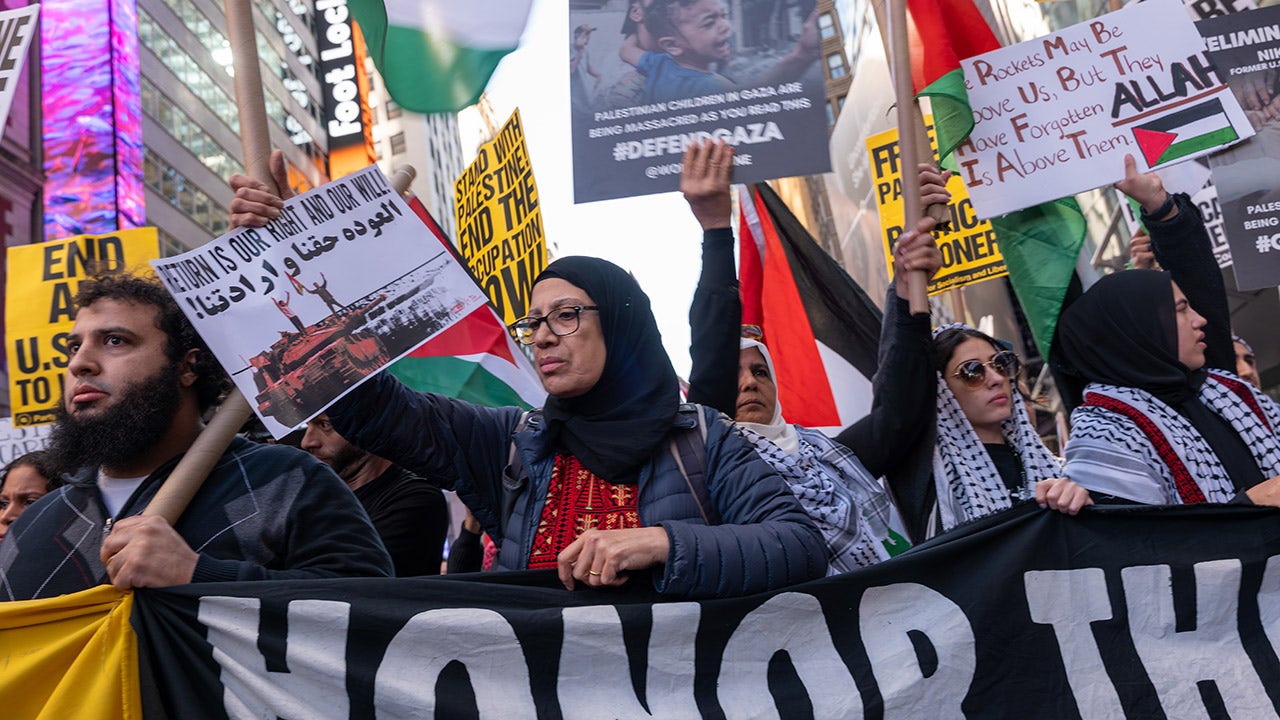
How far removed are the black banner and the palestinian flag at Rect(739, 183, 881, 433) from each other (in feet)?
7.97

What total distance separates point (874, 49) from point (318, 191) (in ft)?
37.2

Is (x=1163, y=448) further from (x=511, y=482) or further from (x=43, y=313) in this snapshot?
(x=43, y=313)

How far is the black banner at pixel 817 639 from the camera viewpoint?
2248 mm

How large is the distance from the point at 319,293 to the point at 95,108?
2801cm

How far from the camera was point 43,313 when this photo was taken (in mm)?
Result: 5527

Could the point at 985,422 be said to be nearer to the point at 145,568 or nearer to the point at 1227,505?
the point at 1227,505

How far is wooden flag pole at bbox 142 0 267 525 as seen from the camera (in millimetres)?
2330

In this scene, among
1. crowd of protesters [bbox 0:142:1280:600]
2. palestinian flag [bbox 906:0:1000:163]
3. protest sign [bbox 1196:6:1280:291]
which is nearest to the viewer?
crowd of protesters [bbox 0:142:1280:600]

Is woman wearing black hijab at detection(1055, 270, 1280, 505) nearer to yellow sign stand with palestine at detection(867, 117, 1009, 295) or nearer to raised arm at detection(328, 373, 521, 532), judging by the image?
raised arm at detection(328, 373, 521, 532)

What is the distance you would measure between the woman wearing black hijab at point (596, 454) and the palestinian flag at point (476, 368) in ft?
7.85

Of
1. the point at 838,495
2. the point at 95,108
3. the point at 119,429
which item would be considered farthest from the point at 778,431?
the point at 95,108

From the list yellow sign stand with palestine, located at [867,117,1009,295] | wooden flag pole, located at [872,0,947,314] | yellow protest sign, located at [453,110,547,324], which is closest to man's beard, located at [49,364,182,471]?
wooden flag pole, located at [872,0,947,314]

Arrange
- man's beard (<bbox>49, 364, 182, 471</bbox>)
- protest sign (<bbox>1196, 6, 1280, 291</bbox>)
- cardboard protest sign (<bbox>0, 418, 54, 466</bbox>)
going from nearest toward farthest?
1. man's beard (<bbox>49, 364, 182, 471</bbox>)
2. protest sign (<bbox>1196, 6, 1280, 291</bbox>)
3. cardboard protest sign (<bbox>0, 418, 54, 466</bbox>)

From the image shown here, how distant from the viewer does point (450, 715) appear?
2244 mm
